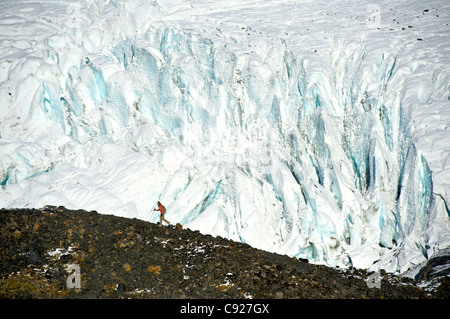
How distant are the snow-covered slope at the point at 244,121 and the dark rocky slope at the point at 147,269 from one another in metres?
5.77

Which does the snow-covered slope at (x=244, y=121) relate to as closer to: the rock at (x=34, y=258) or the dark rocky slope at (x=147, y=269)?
the dark rocky slope at (x=147, y=269)

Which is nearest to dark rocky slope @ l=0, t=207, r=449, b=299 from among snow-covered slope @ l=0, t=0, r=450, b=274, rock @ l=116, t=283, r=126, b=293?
rock @ l=116, t=283, r=126, b=293

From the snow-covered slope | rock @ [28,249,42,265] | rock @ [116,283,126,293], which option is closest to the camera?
rock @ [116,283,126,293]

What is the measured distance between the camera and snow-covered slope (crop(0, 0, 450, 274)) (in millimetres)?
14289

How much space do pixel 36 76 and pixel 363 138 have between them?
54.0 ft

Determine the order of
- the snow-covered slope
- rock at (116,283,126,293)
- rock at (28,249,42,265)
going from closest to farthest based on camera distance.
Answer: rock at (116,283,126,293) < rock at (28,249,42,265) < the snow-covered slope

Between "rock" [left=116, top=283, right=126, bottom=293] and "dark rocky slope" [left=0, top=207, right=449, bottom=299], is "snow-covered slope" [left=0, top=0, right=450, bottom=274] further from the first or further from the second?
"rock" [left=116, top=283, right=126, bottom=293]

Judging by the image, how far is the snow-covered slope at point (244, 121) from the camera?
46.9 feet

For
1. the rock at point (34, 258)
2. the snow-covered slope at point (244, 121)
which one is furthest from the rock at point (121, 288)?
the snow-covered slope at point (244, 121)

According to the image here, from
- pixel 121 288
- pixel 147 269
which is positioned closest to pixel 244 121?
pixel 147 269

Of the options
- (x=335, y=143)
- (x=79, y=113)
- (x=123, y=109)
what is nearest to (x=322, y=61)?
(x=335, y=143)

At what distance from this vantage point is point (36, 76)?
57.8 feet

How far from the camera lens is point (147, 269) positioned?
727 cm

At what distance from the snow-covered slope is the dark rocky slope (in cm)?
577
